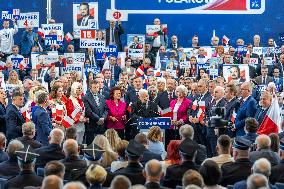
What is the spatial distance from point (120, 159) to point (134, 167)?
1133 millimetres

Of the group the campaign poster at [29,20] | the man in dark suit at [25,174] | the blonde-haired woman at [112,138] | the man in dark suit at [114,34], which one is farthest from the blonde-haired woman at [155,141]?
the man in dark suit at [114,34]

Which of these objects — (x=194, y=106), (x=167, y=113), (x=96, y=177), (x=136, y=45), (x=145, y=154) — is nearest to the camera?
(x=96, y=177)

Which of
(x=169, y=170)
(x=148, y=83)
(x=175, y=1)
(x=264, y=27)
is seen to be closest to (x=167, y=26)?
(x=175, y=1)

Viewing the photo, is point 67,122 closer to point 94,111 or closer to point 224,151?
point 94,111

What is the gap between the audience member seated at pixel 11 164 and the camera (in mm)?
16000

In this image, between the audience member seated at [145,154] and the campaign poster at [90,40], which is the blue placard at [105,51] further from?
the audience member seated at [145,154]

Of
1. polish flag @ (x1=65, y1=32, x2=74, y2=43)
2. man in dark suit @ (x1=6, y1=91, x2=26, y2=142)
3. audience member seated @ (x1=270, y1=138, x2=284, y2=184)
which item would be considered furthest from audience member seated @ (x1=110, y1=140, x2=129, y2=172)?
polish flag @ (x1=65, y1=32, x2=74, y2=43)

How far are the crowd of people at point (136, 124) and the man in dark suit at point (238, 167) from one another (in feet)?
0.05

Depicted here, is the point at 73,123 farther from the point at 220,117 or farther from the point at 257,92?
the point at 257,92

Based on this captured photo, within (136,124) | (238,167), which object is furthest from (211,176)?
(136,124)

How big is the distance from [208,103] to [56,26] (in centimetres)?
886

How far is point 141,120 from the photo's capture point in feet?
72.8

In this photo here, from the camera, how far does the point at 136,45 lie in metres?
32.6

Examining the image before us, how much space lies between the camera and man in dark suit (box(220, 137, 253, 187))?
1561 cm
